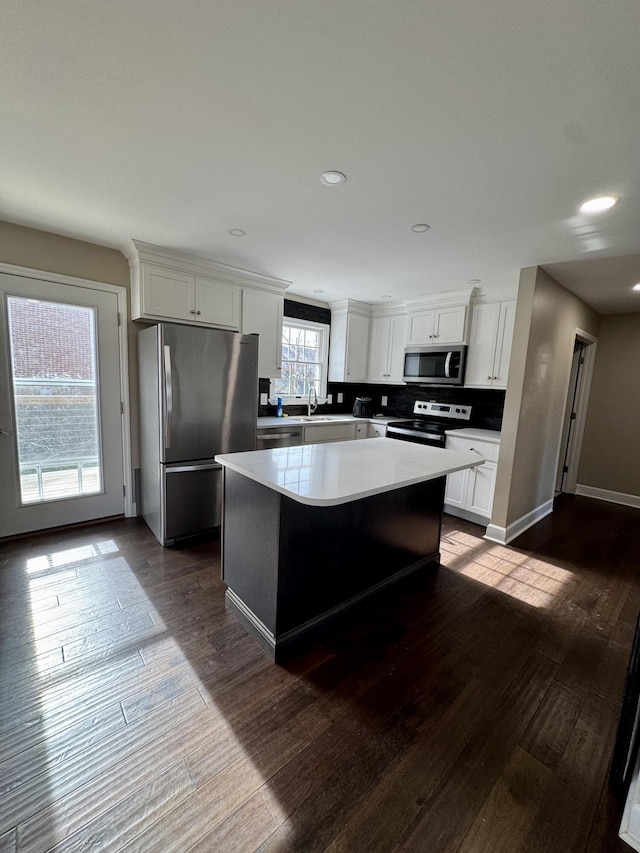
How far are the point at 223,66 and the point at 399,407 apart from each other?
4.22 meters

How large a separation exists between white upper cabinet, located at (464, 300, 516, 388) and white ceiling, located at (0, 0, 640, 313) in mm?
1011

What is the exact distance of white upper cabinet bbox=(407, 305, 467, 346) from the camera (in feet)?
12.5

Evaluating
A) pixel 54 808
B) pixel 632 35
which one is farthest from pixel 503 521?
pixel 54 808

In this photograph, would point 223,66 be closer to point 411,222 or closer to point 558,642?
point 411,222

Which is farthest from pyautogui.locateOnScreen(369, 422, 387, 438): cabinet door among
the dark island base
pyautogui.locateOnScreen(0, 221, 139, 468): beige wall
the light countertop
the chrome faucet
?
pyautogui.locateOnScreen(0, 221, 139, 468): beige wall

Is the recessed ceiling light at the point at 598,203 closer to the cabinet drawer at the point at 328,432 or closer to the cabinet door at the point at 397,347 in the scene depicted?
the cabinet door at the point at 397,347

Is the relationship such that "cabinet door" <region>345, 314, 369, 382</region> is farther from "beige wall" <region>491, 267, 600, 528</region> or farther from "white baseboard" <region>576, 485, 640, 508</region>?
"white baseboard" <region>576, 485, 640, 508</region>

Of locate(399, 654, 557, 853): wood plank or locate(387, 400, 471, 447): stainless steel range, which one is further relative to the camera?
locate(387, 400, 471, 447): stainless steel range

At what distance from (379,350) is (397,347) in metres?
0.30

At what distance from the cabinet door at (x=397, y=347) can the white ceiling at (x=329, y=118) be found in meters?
1.96

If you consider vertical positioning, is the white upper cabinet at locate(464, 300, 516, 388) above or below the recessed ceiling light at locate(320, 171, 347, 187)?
below

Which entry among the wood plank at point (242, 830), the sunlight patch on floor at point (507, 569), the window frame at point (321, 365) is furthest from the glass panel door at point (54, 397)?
the sunlight patch on floor at point (507, 569)

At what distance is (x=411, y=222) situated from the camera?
2283 mm

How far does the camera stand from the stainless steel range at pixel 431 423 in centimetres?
384
